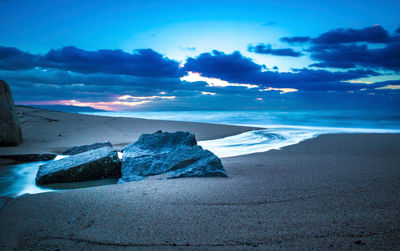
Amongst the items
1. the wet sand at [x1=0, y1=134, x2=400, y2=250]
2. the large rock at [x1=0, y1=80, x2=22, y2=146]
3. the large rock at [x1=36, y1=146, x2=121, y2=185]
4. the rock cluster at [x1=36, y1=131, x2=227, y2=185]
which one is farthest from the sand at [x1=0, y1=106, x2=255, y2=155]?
the wet sand at [x1=0, y1=134, x2=400, y2=250]

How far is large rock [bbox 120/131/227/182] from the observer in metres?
3.00

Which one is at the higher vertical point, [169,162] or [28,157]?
[169,162]

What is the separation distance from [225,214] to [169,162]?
162 cm

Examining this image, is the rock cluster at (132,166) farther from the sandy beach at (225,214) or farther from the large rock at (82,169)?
the sandy beach at (225,214)

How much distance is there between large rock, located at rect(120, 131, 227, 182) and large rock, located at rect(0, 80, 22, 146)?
3130 millimetres

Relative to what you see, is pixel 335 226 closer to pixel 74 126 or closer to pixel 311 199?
pixel 311 199

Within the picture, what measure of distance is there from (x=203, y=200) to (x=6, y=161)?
3950mm

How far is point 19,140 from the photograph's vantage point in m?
5.37

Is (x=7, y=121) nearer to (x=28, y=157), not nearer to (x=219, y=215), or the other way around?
(x=28, y=157)

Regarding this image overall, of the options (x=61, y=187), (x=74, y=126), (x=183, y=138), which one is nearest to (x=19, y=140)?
(x=74, y=126)

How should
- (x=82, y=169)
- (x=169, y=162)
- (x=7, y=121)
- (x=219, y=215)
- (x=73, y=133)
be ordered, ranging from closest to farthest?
(x=219, y=215) → (x=82, y=169) → (x=169, y=162) → (x=7, y=121) → (x=73, y=133)

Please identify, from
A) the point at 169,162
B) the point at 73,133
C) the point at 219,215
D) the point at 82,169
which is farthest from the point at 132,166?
the point at 73,133

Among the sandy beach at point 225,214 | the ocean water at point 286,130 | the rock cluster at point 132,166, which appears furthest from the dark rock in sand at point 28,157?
the ocean water at point 286,130

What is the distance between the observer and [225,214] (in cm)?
179
